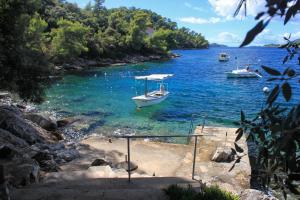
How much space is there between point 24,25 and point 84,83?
28.5 metres

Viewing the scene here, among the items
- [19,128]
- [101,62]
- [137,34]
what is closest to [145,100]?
[19,128]

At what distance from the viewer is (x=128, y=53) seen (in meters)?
84.0

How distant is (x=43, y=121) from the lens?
20031 millimetres

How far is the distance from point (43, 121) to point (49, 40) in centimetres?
3952

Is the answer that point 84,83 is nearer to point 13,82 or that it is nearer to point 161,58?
point 13,82

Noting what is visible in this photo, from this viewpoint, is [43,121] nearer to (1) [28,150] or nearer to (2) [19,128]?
(2) [19,128]

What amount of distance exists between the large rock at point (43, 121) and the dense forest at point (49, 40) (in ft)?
13.0

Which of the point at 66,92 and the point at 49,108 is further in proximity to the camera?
the point at 66,92

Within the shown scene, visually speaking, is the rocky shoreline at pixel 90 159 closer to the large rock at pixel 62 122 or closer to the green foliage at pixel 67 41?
the large rock at pixel 62 122

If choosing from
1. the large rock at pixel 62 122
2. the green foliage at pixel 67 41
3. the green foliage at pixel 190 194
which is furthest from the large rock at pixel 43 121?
the green foliage at pixel 67 41

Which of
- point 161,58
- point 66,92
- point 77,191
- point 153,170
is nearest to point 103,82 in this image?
point 66,92

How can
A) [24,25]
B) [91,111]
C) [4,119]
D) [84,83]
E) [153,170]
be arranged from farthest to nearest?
[84,83], [91,111], [4,119], [24,25], [153,170]

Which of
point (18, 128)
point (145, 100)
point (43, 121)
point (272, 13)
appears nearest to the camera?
point (272, 13)

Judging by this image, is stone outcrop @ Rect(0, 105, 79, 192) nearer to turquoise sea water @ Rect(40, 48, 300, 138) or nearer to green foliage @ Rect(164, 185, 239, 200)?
green foliage @ Rect(164, 185, 239, 200)
